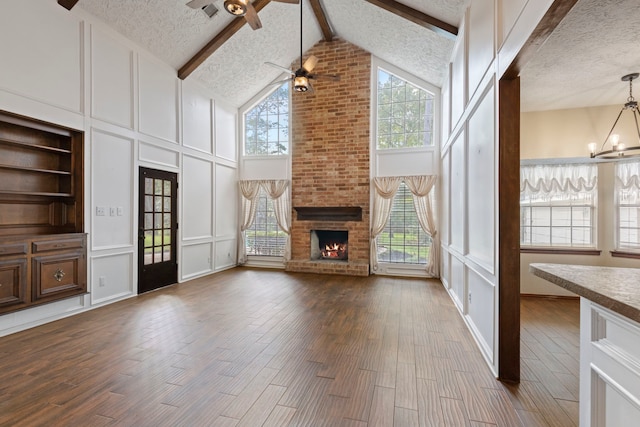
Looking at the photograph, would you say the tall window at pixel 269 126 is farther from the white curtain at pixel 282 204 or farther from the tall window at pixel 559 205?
the tall window at pixel 559 205

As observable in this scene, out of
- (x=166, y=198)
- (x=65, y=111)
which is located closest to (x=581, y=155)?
(x=166, y=198)

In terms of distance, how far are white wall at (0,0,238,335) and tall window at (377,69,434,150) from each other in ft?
11.8

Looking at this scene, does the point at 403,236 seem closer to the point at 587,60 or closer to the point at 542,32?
the point at 587,60

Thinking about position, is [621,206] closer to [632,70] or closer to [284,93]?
[632,70]

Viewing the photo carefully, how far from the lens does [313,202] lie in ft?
22.4

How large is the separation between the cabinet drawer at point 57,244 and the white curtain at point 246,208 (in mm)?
3618

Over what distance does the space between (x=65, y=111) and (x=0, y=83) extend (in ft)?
2.07

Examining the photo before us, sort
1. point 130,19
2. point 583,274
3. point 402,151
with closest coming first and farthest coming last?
point 583,274, point 130,19, point 402,151

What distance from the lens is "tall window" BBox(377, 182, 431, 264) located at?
6258 millimetres

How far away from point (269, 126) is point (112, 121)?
3.53 m

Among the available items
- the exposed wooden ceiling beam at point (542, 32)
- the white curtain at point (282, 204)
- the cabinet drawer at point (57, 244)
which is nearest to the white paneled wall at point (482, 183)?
the exposed wooden ceiling beam at point (542, 32)

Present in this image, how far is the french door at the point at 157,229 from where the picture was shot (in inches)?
193

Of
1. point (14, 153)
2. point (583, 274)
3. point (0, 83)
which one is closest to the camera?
point (583, 274)

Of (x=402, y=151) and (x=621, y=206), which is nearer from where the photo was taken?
(x=621, y=206)
